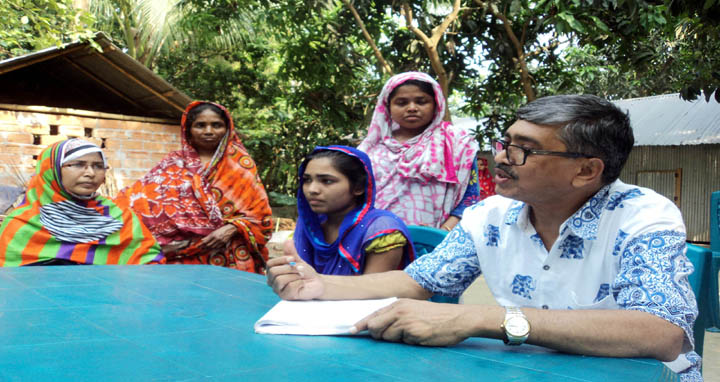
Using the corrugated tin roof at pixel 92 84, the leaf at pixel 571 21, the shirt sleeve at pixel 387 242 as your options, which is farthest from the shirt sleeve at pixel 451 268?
the corrugated tin roof at pixel 92 84

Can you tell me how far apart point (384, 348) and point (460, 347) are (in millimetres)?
167

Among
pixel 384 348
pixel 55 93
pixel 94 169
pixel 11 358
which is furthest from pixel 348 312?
pixel 55 93

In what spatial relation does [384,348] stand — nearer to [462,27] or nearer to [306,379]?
[306,379]

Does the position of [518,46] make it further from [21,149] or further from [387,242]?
[387,242]

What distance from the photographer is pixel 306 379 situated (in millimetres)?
1077

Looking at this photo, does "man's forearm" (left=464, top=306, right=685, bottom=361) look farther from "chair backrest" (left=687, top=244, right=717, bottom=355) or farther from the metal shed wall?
the metal shed wall

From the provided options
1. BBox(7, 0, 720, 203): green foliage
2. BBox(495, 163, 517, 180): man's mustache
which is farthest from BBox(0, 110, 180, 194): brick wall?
BBox(495, 163, 517, 180): man's mustache

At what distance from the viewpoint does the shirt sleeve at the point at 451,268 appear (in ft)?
6.03

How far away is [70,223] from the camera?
11.6ft

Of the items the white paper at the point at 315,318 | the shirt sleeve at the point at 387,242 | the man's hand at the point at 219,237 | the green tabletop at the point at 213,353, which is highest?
the shirt sleeve at the point at 387,242

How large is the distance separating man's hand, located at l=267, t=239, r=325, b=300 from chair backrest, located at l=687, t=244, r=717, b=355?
989 millimetres

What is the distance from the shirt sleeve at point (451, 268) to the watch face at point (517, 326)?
1.71 feet

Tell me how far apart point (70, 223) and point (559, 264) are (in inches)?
114

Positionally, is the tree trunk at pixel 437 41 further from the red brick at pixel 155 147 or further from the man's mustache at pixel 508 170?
the man's mustache at pixel 508 170
